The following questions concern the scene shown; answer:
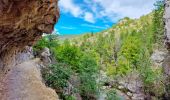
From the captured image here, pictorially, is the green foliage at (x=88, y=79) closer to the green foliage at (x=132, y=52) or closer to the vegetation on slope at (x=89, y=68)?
the vegetation on slope at (x=89, y=68)

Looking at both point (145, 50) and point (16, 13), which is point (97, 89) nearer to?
point (145, 50)

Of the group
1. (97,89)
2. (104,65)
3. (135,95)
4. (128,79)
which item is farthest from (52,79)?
(104,65)

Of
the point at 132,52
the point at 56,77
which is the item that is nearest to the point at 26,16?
the point at 56,77

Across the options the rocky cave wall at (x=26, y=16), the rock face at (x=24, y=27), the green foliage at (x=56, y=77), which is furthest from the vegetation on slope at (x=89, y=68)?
the rocky cave wall at (x=26, y=16)

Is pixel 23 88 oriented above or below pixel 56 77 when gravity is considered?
below

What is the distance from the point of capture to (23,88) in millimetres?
28609

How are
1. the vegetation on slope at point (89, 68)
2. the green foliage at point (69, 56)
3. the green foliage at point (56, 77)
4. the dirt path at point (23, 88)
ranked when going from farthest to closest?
the green foliage at point (69, 56)
the vegetation on slope at point (89, 68)
the green foliage at point (56, 77)
the dirt path at point (23, 88)

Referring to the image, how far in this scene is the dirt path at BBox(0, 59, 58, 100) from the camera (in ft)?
86.0

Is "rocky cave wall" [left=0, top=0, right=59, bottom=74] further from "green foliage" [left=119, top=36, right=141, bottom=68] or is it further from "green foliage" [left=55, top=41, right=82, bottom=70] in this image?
"green foliage" [left=119, top=36, right=141, bottom=68]

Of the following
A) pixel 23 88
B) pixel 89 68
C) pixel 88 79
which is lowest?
pixel 88 79

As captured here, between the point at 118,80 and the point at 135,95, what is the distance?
9.94 meters

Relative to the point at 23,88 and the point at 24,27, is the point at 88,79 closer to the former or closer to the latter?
the point at 23,88

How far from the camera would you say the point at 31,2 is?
1458 centimetres

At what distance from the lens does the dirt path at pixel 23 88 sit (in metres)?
26.2
